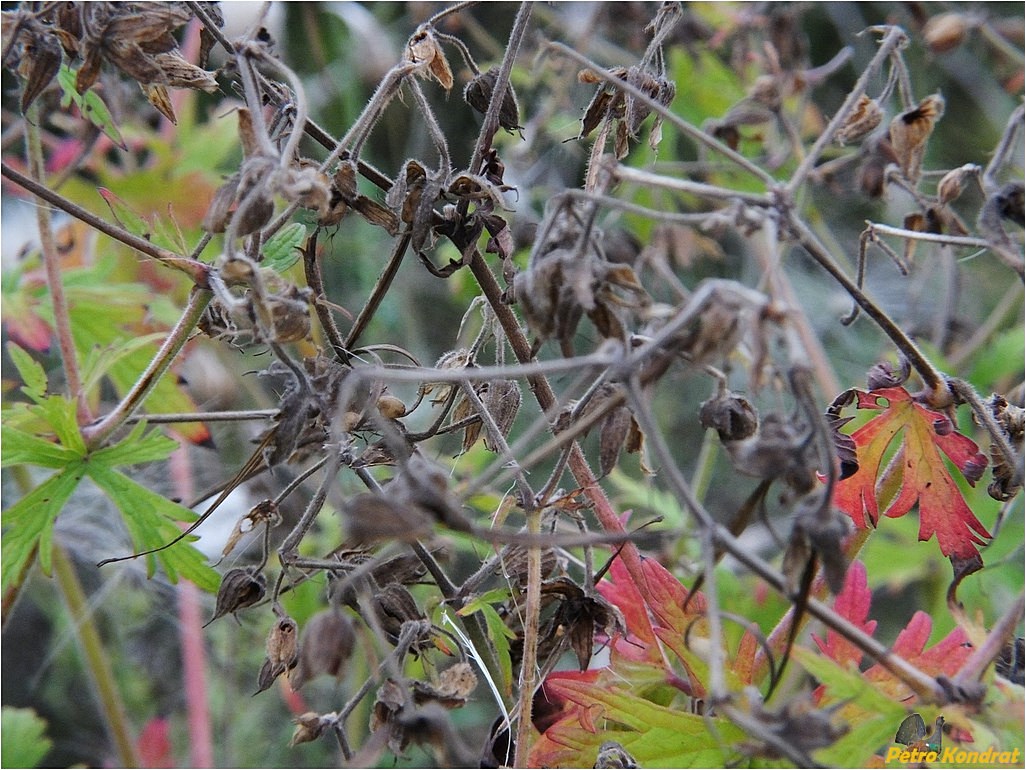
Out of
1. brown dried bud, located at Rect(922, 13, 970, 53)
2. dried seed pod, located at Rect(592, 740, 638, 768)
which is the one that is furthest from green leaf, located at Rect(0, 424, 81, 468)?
brown dried bud, located at Rect(922, 13, 970, 53)

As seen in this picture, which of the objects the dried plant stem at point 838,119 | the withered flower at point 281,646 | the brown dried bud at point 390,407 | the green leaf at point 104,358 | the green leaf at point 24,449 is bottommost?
the withered flower at point 281,646

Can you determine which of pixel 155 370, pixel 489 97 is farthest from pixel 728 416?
pixel 155 370

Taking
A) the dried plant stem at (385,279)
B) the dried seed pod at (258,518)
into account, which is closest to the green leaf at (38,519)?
the dried seed pod at (258,518)

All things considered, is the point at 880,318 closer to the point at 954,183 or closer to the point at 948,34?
the point at 954,183

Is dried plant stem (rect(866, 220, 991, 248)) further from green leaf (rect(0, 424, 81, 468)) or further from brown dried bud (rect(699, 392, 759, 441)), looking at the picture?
green leaf (rect(0, 424, 81, 468))

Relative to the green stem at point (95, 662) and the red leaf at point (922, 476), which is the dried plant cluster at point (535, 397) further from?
the green stem at point (95, 662)

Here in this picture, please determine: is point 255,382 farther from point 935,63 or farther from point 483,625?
point 935,63
